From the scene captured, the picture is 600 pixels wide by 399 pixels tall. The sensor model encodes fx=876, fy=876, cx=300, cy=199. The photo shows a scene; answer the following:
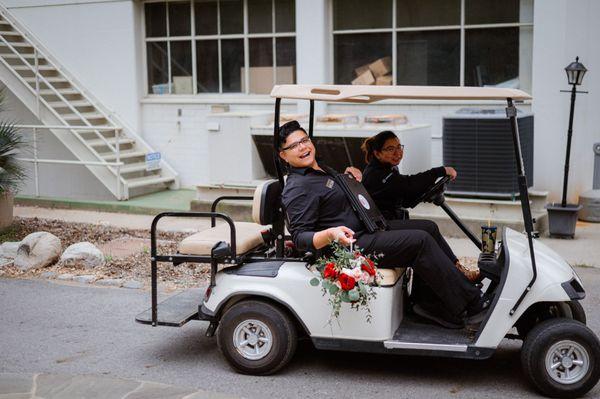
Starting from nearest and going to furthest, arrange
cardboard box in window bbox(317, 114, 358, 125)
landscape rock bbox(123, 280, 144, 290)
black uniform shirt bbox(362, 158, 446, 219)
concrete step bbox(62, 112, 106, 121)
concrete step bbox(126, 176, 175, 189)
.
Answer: black uniform shirt bbox(362, 158, 446, 219), landscape rock bbox(123, 280, 144, 290), cardboard box in window bbox(317, 114, 358, 125), concrete step bbox(126, 176, 175, 189), concrete step bbox(62, 112, 106, 121)

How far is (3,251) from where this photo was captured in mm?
9703

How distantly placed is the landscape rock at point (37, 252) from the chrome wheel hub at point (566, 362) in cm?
578

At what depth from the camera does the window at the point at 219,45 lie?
1377 centimetres

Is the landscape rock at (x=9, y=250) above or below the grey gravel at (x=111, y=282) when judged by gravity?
above

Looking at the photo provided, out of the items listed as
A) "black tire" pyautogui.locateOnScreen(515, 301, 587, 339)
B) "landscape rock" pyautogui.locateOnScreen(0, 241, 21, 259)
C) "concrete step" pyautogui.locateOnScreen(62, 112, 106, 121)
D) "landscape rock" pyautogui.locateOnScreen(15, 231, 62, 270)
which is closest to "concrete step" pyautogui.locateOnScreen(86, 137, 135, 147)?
"concrete step" pyautogui.locateOnScreen(62, 112, 106, 121)

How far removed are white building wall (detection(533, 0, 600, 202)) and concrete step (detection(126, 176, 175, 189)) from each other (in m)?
5.95

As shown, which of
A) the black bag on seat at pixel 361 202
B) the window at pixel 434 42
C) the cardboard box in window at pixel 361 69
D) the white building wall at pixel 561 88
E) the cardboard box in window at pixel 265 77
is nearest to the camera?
the black bag on seat at pixel 361 202

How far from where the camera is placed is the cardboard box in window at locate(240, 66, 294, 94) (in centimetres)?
1375

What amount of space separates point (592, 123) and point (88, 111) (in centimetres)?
827

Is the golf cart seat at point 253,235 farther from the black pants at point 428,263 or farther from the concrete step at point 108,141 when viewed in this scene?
the concrete step at point 108,141

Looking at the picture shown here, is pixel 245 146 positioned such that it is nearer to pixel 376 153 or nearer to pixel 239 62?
pixel 239 62

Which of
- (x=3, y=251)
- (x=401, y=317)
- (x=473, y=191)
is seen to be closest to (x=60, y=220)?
(x=3, y=251)

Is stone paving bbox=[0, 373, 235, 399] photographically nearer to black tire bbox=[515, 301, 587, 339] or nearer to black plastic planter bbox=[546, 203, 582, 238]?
black tire bbox=[515, 301, 587, 339]

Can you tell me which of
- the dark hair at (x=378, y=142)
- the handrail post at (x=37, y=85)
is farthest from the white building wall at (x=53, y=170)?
the dark hair at (x=378, y=142)
